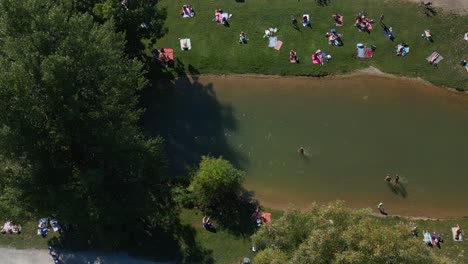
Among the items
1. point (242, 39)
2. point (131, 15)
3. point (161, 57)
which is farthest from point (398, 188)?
point (131, 15)

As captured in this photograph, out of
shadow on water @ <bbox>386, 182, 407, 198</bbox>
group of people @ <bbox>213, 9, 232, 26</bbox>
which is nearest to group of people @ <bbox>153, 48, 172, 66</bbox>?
group of people @ <bbox>213, 9, 232, 26</bbox>

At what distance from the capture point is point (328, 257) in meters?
25.5

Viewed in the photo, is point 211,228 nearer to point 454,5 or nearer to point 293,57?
point 293,57

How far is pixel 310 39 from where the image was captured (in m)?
42.7

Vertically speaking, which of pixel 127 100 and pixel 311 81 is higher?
pixel 311 81

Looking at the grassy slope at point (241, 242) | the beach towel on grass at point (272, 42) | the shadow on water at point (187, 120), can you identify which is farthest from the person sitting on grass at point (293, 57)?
the grassy slope at point (241, 242)

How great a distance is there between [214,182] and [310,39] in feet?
49.9

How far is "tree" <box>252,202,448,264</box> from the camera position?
2456cm

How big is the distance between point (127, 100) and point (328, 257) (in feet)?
52.4

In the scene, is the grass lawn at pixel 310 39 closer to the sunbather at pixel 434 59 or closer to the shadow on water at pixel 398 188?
the sunbather at pixel 434 59

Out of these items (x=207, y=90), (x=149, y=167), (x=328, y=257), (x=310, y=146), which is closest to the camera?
(x=328, y=257)

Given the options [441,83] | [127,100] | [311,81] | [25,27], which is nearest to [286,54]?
[311,81]

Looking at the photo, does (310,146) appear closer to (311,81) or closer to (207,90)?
(311,81)

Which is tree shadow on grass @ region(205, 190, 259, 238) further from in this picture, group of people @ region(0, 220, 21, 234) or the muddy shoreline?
group of people @ region(0, 220, 21, 234)
